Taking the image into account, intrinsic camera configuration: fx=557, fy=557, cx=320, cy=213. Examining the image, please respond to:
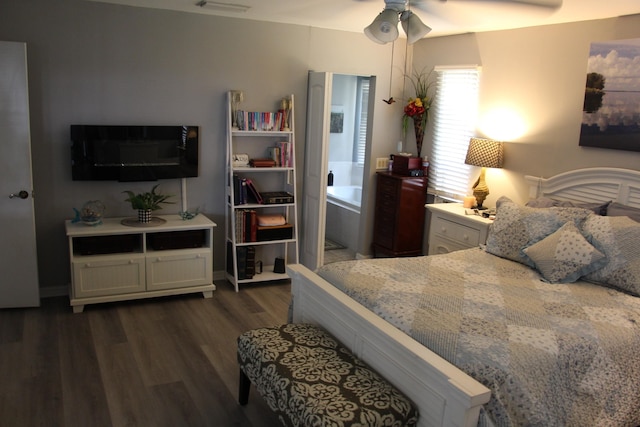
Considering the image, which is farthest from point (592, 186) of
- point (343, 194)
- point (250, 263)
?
point (343, 194)

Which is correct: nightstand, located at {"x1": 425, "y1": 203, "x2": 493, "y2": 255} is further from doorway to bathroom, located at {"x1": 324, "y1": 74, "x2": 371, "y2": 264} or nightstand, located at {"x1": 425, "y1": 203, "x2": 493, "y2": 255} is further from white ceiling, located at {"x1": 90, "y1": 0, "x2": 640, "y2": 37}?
doorway to bathroom, located at {"x1": 324, "y1": 74, "x2": 371, "y2": 264}

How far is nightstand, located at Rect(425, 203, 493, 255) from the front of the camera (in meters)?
4.38

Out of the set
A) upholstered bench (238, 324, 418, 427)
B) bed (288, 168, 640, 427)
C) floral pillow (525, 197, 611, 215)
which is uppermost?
floral pillow (525, 197, 611, 215)

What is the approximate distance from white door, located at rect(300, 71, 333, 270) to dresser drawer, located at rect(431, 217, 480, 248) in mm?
1039

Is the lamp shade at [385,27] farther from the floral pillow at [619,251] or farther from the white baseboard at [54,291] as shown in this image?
the white baseboard at [54,291]

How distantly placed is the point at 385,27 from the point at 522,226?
61.2 inches

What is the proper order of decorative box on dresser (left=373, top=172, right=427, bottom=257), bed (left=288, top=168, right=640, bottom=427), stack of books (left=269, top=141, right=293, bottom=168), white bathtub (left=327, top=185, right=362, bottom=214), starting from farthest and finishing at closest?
1. white bathtub (left=327, top=185, right=362, bottom=214)
2. decorative box on dresser (left=373, top=172, right=427, bottom=257)
3. stack of books (left=269, top=141, right=293, bottom=168)
4. bed (left=288, top=168, right=640, bottom=427)

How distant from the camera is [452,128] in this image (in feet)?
17.0

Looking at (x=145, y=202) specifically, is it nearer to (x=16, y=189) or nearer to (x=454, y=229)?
(x=16, y=189)

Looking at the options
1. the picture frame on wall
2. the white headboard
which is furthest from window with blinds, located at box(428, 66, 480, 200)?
the picture frame on wall

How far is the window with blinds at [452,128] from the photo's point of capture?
5.00 m

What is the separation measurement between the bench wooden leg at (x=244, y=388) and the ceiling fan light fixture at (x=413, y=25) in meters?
2.17

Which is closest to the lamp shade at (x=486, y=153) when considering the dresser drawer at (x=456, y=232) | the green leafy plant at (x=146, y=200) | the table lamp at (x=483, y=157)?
the table lamp at (x=483, y=157)

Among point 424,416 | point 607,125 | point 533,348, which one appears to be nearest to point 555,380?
point 533,348
